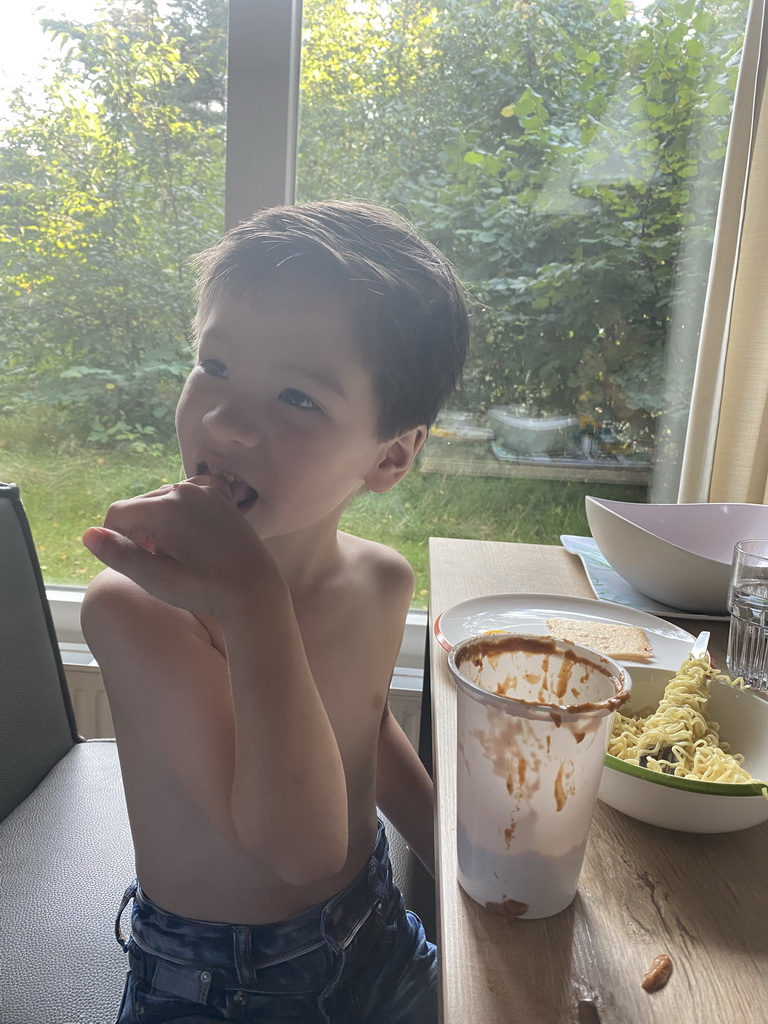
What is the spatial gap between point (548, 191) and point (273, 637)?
4.80 feet

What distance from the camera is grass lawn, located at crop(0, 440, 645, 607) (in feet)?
6.14

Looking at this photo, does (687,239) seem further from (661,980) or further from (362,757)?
(661,980)

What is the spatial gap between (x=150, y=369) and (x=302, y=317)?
129cm

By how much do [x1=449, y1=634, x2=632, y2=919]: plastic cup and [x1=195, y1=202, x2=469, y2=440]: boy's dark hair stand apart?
0.36m

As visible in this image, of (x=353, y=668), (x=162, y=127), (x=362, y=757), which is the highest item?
(x=162, y=127)

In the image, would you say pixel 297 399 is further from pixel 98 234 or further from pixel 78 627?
pixel 78 627

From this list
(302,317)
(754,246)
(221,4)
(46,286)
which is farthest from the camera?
(46,286)

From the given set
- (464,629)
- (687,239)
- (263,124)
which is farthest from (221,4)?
(464,629)

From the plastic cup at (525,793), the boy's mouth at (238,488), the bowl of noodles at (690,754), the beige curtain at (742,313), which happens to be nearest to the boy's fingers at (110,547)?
the boy's mouth at (238,488)

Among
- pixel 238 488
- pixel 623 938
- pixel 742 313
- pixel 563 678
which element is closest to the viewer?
pixel 623 938

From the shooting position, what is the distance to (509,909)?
456 millimetres

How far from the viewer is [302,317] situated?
0.69 meters

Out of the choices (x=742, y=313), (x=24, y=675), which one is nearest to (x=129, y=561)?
(x=24, y=675)

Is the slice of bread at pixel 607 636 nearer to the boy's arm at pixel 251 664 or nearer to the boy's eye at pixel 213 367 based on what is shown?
the boy's arm at pixel 251 664
